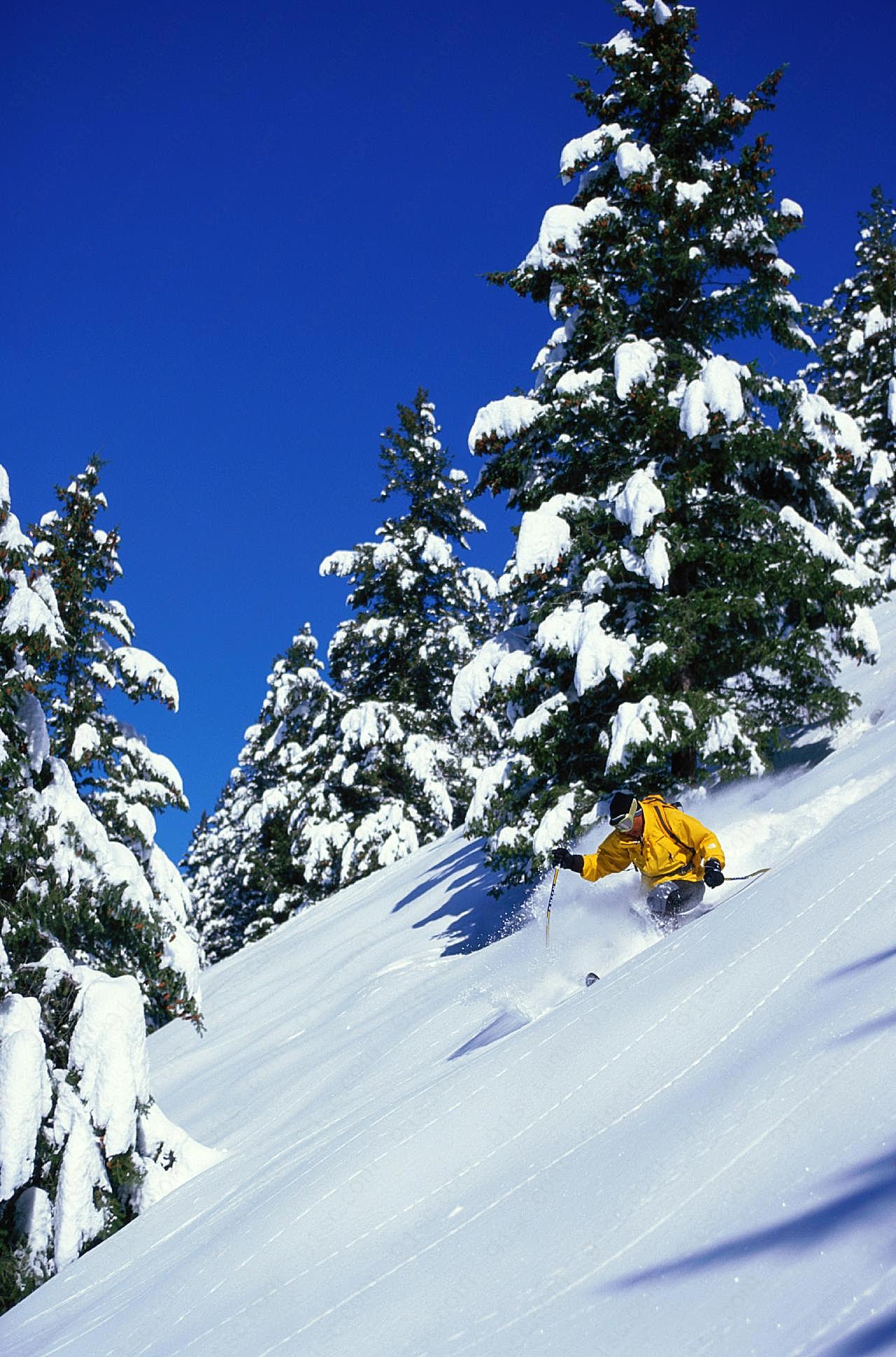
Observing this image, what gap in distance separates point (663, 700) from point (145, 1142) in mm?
6947

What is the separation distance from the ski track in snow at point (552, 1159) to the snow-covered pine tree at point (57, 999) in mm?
3106

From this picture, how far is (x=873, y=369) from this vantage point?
2867 cm

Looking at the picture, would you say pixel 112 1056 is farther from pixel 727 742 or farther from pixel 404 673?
pixel 404 673

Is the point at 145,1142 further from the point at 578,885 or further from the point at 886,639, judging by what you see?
the point at 886,639

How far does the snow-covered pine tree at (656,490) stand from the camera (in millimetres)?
11375

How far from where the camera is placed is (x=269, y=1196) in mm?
5488

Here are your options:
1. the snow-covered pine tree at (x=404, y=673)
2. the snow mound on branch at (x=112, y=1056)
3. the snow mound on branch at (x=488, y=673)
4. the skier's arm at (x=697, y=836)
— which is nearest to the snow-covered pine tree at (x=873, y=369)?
the snow-covered pine tree at (x=404, y=673)

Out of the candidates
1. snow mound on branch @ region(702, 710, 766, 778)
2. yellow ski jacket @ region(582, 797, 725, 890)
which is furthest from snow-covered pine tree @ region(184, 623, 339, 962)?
yellow ski jacket @ region(582, 797, 725, 890)

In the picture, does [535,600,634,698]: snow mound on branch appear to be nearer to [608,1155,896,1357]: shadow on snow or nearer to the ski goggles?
the ski goggles

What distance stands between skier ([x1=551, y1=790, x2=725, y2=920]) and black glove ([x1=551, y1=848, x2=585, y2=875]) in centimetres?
33

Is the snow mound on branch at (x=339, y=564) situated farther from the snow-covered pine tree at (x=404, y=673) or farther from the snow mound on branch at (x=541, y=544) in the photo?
the snow mound on branch at (x=541, y=544)

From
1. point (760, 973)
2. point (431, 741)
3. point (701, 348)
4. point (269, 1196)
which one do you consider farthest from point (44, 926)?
point (431, 741)

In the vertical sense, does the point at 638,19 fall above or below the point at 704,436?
above

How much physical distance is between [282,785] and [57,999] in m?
20.2
